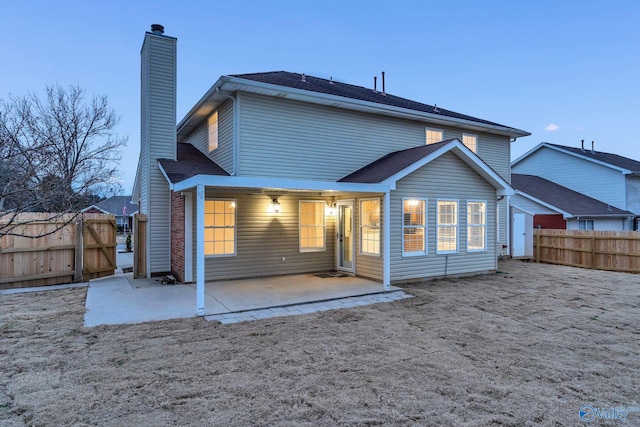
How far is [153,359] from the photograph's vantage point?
4.31 m

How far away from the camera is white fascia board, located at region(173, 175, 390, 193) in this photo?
6391 mm

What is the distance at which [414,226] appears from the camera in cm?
930

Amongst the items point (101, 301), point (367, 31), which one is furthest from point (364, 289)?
point (367, 31)

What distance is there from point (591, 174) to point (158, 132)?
75.2ft

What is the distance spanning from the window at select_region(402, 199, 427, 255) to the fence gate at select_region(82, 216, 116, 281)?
26.8 feet

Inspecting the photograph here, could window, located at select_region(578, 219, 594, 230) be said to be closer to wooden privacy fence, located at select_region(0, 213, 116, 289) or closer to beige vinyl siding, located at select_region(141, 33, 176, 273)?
beige vinyl siding, located at select_region(141, 33, 176, 273)

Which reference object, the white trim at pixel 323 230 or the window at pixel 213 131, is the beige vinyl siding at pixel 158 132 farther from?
the white trim at pixel 323 230

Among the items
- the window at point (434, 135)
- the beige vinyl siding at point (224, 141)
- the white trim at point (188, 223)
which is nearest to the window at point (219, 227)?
the white trim at point (188, 223)

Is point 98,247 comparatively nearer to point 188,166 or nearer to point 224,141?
point 188,166

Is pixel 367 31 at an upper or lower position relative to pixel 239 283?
upper

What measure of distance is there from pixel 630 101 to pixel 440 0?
1907 cm

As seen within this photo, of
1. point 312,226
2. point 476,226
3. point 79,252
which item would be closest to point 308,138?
point 312,226

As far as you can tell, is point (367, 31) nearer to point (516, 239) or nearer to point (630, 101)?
point (516, 239)

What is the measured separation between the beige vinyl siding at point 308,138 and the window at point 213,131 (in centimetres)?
181
